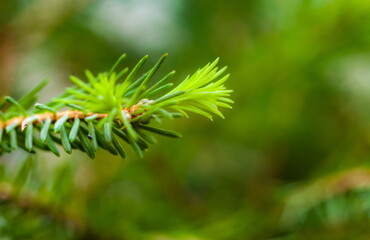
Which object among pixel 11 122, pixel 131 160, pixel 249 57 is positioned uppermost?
pixel 249 57

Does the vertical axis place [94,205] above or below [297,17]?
below

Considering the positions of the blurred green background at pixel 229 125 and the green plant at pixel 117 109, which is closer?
the green plant at pixel 117 109

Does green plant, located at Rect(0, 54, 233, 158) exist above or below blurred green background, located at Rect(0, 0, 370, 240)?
below

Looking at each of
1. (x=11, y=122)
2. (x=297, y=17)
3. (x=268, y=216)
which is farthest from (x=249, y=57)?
(x=11, y=122)

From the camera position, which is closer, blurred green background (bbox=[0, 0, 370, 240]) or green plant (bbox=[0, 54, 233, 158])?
green plant (bbox=[0, 54, 233, 158])

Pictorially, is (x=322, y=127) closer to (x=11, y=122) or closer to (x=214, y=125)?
(x=214, y=125)

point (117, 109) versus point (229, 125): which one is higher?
point (229, 125)

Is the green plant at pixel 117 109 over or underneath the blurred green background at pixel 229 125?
underneath

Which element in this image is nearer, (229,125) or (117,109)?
(117,109)
